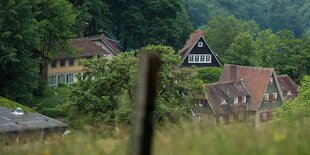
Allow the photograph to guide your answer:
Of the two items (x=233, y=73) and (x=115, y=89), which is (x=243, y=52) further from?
(x=115, y=89)

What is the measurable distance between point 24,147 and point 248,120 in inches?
113

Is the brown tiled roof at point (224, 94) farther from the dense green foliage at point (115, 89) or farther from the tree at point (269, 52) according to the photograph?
the dense green foliage at point (115, 89)

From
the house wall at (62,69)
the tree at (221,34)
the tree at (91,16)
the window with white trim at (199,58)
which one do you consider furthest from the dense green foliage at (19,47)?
the tree at (221,34)

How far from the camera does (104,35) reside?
208 feet

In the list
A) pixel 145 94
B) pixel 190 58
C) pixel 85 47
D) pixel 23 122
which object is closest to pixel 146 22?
pixel 85 47

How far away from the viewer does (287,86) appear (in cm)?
5891

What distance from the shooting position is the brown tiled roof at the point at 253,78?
54.0m

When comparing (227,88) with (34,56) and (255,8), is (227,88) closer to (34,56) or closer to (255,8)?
(34,56)

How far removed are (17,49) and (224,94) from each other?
51.4 feet

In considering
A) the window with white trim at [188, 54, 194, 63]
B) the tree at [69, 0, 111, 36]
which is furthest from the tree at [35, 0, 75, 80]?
the window with white trim at [188, 54, 194, 63]

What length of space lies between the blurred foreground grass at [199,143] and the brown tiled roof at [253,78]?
145ft

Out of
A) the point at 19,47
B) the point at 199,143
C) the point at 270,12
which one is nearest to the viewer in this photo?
the point at 199,143

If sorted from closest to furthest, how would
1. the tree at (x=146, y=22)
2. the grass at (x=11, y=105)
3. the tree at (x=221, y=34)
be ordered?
the grass at (x=11, y=105)
the tree at (x=146, y=22)
the tree at (x=221, y=34)

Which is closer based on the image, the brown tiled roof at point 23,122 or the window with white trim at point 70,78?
the brown tiled roof at point 23,122
